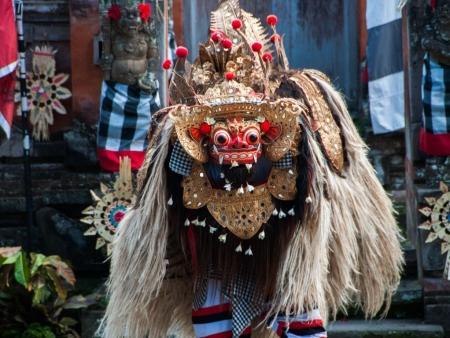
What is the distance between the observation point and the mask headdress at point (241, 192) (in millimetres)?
5273

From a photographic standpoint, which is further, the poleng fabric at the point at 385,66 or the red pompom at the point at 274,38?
the poleng fabric at the point at 385,66

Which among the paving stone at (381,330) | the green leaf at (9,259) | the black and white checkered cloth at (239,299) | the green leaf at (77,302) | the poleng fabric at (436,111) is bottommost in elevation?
the paving stone at (381,330)

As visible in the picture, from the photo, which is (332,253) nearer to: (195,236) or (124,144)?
(195,236)

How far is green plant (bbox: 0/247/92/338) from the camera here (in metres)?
7.18

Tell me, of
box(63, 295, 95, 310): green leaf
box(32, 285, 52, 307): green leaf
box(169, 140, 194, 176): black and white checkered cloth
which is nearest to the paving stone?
box(63, 295, 95, 310): green leaf

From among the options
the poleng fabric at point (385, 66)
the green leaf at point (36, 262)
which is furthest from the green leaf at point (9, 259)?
the poleng fabric at point (385, 66)

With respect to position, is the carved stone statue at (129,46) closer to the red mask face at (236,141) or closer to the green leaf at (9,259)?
the green leaf at (9,259)

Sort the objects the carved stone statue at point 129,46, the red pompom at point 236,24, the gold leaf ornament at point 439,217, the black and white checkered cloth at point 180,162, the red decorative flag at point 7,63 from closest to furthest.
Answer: the black and white checkered cloth at point 180,162, the red pompom at point 236,24, the red decorative flag at point 7,63, the gold leaf ornament at point 439,217, the carved stone statue at point 129,46

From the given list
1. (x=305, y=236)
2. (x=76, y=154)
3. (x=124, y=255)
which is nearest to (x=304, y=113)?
(x=305, y=236)

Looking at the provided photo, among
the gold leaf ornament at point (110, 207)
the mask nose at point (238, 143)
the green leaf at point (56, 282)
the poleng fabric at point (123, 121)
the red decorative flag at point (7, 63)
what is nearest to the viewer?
the mask nose at point (238, 143)

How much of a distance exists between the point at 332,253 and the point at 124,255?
94cm

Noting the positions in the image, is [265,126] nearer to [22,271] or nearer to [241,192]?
[241,192]

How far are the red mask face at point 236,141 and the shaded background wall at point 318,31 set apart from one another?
14.6 ft

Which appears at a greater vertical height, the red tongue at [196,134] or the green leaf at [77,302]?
the red tongue at [196,134]
